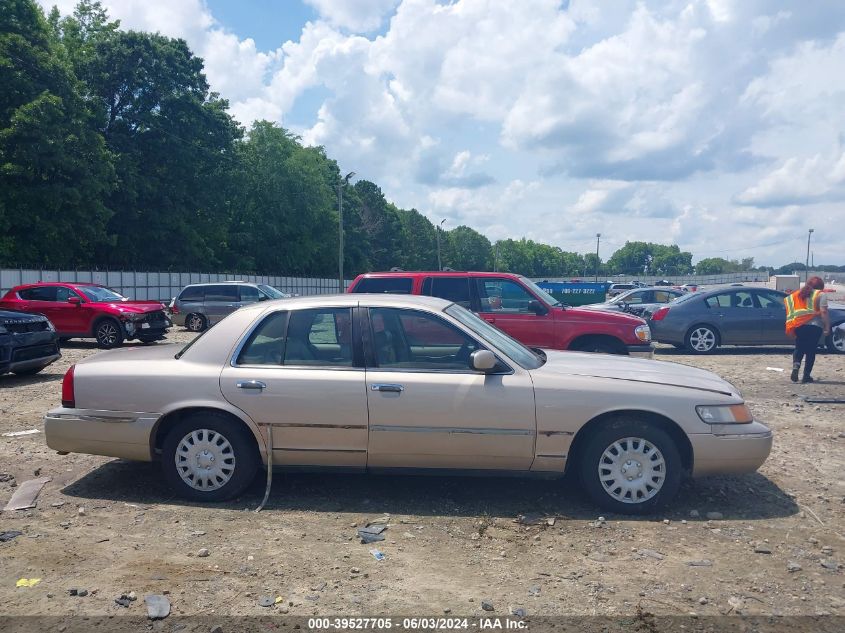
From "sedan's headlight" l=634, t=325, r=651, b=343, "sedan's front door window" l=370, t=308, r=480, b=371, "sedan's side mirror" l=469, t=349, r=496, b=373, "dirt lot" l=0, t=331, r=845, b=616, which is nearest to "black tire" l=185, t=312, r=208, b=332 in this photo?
"sedan's headlight" l=634, t=325, r=651, b=343

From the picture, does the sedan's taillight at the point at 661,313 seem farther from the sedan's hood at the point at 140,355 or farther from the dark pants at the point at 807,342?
the sedan's hood at the point at 140,355

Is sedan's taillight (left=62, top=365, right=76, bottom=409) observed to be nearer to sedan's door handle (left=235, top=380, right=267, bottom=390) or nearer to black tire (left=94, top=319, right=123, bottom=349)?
sedan's door handle (left=235, top=380, right=267, bottom=390)

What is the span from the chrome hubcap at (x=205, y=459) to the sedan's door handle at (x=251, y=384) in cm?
41

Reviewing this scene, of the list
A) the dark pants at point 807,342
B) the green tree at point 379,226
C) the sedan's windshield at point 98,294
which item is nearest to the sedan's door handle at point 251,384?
the dark pants at point 807,342

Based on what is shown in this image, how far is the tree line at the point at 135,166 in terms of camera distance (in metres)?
31.5

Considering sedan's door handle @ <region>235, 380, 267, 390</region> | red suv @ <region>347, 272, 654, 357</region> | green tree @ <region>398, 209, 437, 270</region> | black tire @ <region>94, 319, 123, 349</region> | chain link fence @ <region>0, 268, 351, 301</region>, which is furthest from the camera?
green tree @ <region>398, 209, 437, 270</region>

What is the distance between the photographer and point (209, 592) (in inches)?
152

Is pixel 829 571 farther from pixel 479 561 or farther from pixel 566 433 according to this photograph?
pixel 479 561

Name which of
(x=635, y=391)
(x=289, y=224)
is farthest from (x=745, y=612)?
(x=289, y=224)

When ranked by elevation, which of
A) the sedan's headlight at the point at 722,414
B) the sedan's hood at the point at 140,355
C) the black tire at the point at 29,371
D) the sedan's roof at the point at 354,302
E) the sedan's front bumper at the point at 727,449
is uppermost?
the sedan's roof at the point at 354,302

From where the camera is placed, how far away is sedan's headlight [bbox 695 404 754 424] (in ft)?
16.5

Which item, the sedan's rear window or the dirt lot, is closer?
the dirt lot

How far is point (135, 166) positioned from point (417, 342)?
40.0 metres

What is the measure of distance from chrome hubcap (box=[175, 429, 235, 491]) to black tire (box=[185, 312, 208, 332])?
17.6 meters
